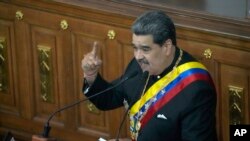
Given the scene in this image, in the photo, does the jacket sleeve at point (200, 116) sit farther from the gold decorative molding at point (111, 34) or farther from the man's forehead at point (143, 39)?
the gold decorative molding at point (111, 34)

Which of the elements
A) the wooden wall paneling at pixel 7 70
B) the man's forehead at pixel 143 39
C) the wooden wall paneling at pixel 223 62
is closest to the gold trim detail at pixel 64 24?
the wooden wall paneling at pixel 7 70

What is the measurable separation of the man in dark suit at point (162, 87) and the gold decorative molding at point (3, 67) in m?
1.07

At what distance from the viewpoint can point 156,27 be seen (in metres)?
2.96

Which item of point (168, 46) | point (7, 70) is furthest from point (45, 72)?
point (168, 46)

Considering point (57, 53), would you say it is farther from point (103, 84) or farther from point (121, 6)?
point (103, 84)

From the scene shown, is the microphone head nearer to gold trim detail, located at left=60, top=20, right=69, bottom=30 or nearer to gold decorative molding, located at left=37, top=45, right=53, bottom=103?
gold trim detail, located at left=60, top=20, right=69, bottom=30

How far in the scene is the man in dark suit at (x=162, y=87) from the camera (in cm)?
297

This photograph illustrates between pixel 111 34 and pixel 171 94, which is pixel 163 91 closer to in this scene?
pixel 171 94

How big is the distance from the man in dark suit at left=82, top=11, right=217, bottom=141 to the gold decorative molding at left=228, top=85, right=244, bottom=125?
0.46m

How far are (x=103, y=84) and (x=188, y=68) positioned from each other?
1.18ft

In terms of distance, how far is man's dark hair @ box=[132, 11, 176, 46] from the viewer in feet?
9.71

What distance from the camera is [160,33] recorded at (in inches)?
117

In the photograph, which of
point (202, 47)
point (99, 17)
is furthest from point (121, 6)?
point (202, 47)

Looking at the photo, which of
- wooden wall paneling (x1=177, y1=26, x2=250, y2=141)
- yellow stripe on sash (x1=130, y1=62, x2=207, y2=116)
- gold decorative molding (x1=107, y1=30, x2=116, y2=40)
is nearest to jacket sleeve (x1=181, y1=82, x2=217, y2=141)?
yellow stripe on sash (x1=130, y1=62, x2=207, y2=116)
